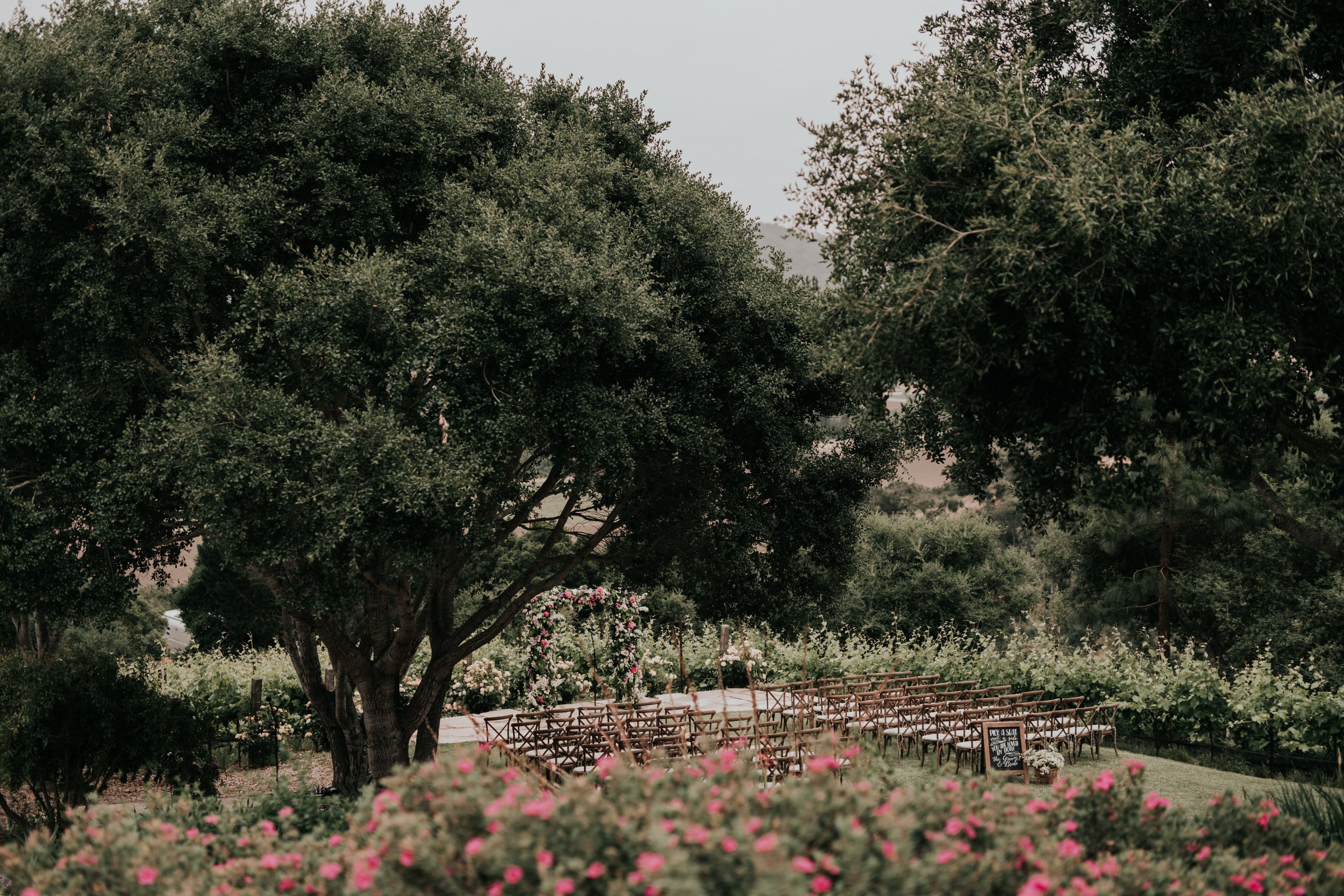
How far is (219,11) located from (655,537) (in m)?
7.99

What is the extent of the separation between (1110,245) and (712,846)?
5365mm

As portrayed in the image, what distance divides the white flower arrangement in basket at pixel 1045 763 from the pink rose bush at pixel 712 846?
20.3 ft

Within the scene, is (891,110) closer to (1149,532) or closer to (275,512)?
(275,512)

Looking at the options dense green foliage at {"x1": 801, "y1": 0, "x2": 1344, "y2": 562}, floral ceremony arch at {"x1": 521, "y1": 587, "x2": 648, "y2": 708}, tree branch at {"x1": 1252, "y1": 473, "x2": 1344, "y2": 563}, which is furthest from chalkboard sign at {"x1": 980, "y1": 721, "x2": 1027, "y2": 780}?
floral ceremony arch at {"x1": 521, "y1": 587, "x2": 648, "y2": 708}

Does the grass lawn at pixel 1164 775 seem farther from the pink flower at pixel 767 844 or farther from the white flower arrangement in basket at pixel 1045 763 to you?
the pink flower at pixel 767 844

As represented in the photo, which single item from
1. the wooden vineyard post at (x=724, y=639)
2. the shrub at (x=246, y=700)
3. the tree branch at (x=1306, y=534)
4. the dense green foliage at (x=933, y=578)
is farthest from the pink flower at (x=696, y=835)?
the dense green foliage at (x=933, y=578)

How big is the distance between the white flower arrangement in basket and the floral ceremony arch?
608 centimetres

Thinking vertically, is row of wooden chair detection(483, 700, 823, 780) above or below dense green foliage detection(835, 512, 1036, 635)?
below

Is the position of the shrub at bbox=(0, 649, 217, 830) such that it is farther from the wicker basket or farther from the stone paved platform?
the wicker basket

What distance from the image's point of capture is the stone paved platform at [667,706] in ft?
49.9

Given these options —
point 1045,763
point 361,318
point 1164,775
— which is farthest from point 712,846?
point 1164,775

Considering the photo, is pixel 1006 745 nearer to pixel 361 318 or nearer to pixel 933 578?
pixel 361 318

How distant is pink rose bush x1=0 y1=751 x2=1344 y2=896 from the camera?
3.00 meters

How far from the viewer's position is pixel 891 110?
324 inches
